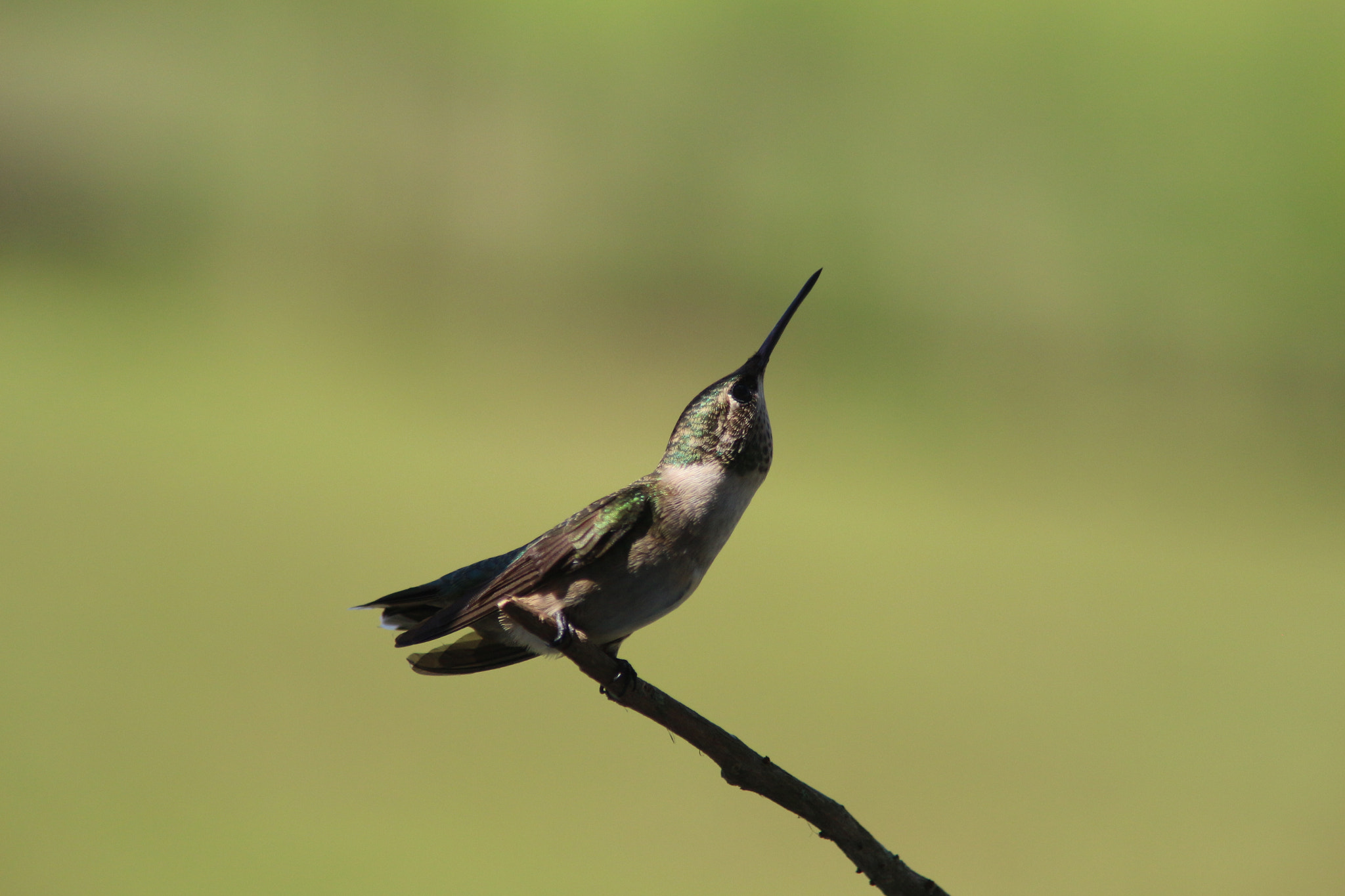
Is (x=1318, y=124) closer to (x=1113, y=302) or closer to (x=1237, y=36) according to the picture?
(x=1237, y=36)

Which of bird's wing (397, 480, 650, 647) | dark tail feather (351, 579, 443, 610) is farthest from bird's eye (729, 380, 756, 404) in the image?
dark tail feather (351, 579, 443, 610)

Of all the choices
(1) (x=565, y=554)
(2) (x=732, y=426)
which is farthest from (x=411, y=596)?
Answer: (2) (x=732, y=426)

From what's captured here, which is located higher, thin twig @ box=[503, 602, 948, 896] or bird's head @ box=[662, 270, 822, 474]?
bird's head @ box=[662, 270, 822, 474]

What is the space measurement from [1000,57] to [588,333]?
217cm

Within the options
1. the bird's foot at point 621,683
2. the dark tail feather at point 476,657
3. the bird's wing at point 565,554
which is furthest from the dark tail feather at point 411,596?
the bird's foot at point 621,683

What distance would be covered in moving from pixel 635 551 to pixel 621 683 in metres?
0.14

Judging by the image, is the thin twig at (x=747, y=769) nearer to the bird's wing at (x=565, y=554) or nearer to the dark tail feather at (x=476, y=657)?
the bird's wing at (x=565, y=554)

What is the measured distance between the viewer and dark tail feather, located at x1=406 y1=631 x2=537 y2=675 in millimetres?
1138

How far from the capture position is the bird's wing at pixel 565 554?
3.32ft

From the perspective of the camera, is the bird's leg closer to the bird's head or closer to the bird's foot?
the bird's foot

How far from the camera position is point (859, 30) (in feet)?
14.1

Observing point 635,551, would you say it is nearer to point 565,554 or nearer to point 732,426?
point 565,554

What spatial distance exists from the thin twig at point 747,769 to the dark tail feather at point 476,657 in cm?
17

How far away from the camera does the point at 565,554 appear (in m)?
1.02
